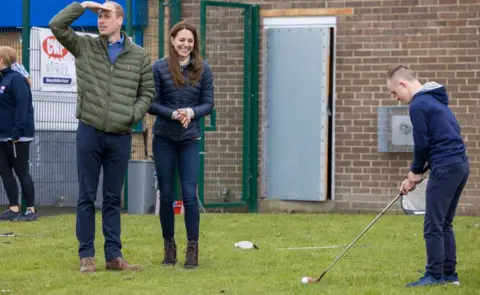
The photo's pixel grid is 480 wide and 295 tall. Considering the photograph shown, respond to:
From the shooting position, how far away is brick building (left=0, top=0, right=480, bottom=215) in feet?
46.2

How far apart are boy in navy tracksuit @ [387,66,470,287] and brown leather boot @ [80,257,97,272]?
7.91ft

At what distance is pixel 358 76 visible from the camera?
47.3ft

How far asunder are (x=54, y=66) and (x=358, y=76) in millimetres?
4028

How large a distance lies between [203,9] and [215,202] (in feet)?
8.47

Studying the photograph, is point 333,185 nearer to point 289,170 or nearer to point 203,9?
point 289,170

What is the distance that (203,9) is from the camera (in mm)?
14234

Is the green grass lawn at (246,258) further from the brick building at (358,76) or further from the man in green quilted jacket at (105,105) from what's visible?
the brick building at (358,76)

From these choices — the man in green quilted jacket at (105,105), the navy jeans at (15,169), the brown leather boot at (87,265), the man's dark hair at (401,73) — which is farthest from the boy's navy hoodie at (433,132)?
the navy jeans at (15,169)

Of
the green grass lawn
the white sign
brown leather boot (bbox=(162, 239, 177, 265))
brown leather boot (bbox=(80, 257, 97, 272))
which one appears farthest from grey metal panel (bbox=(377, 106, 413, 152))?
brown leather boot (bbox=(80, 257, 97, 272))

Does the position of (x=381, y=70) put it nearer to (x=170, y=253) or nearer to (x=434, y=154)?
(x=170, y=253)

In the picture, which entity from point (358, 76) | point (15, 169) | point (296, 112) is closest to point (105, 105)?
point (15, 169)

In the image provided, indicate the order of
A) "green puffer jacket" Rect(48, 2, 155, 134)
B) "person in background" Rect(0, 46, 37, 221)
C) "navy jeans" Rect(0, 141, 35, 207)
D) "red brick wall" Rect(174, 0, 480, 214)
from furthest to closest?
"red brick wall" Rect(174, 0, 480, 214) → "navy jeans" Rect(0, 141, 35, 207) → "person in background" Rect(0, 46, 37, 221) → "green puffer jacket" Rect(48, 2, 155, 134)

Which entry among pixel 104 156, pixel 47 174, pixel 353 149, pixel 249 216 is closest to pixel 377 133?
pixel 353 149

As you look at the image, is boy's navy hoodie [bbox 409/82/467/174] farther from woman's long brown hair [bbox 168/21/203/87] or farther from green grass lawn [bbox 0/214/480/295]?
woman's long brown hair [bbox 168/21/203/87]
